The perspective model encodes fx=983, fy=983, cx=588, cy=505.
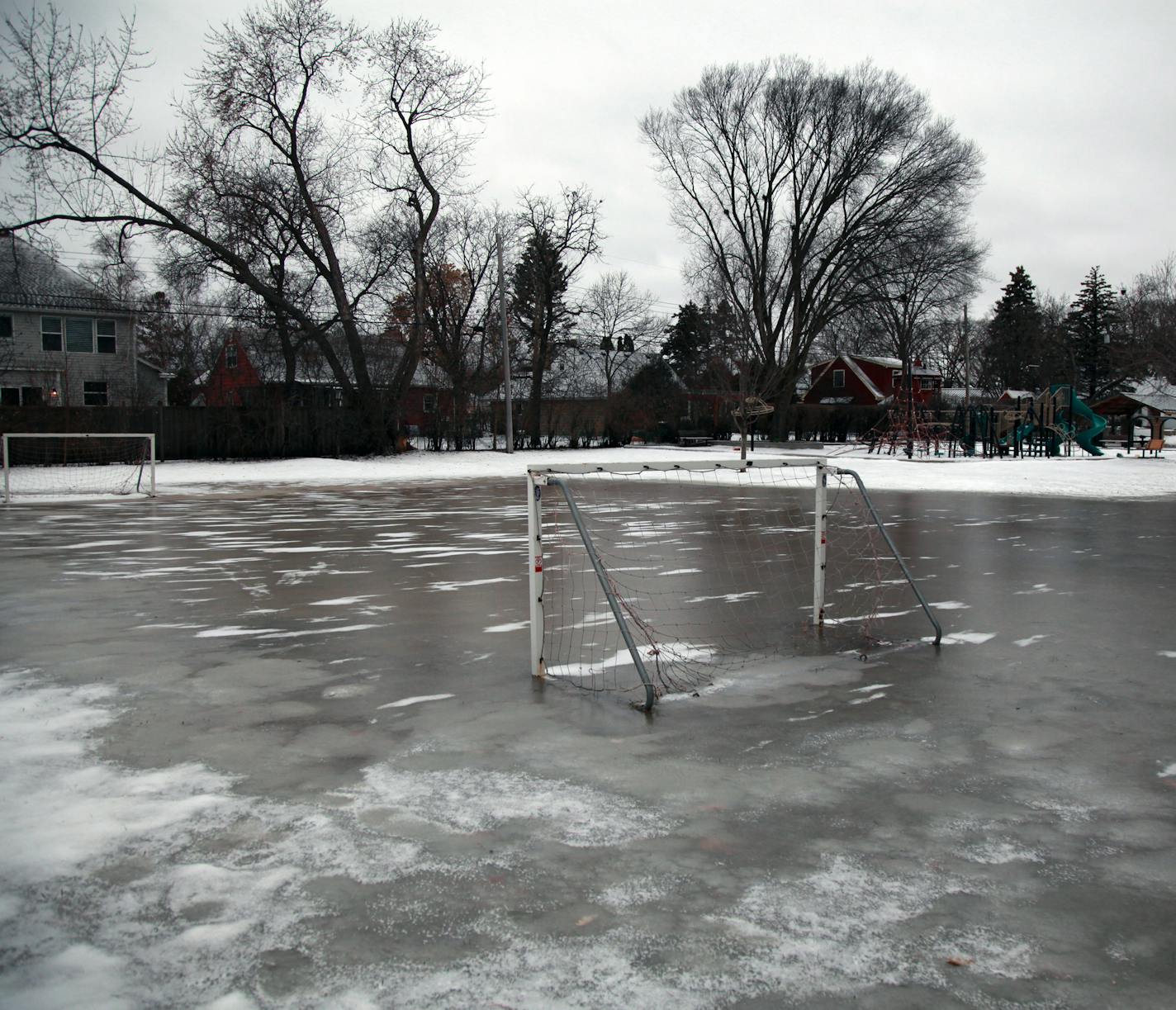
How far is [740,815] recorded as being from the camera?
12.9 ft

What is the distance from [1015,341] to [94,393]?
→ 68886mm

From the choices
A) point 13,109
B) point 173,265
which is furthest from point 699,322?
point 13,109

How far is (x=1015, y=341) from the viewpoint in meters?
80.7

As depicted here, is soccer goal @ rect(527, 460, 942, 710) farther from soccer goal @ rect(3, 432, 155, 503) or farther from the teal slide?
the teal slide

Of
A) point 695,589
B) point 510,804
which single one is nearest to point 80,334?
point 695,589

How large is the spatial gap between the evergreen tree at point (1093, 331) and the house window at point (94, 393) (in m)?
68.4

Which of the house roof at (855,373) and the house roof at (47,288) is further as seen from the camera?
the house roof at (855,373)

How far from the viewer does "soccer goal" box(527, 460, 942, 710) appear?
20.6ft

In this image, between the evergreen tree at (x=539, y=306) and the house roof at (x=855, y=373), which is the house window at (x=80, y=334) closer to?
the evergreen tree at (x=539, y=306)

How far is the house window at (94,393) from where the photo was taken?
40.9 metres

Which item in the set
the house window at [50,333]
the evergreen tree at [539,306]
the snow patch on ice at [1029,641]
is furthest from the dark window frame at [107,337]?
the snow patch on ice at [1029,641]

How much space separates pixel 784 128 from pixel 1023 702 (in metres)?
43.1

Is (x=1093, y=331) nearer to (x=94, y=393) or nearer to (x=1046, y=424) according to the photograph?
(x=1046, y=424)

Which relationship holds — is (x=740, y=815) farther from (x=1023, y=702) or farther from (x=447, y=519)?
(x=447, y=519)
